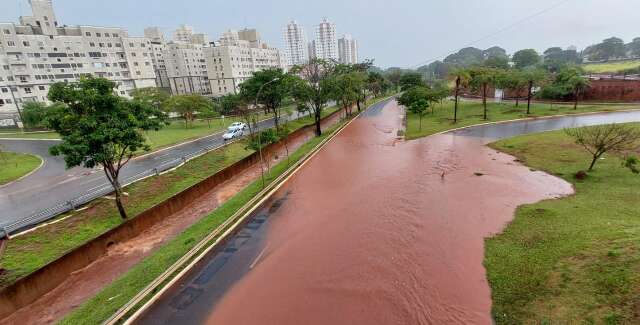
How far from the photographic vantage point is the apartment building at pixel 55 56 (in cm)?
5678

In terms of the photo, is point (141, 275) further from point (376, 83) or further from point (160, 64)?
point (160, 64)

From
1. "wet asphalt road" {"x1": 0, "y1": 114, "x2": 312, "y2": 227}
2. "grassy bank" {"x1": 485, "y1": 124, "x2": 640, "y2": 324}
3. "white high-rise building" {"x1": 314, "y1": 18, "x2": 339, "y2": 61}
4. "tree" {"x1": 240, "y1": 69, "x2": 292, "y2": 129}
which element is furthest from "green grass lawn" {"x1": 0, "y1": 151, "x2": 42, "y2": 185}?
"white high-rise building" {"x1": 314, "y1": 18, "x2": 339, "y2": 61}

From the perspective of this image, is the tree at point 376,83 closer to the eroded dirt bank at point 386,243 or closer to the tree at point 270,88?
the tree at point 270,88

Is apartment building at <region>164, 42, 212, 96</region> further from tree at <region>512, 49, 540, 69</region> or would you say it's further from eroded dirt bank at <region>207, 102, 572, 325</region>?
tree at <region>512, 49, 540, 69</region>

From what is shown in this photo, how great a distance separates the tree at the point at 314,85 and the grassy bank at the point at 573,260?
27.3 m

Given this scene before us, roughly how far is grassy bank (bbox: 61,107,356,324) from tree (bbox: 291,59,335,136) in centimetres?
2249

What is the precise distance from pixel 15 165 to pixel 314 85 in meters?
30.5

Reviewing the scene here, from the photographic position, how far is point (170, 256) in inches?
492

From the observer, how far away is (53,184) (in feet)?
70.9

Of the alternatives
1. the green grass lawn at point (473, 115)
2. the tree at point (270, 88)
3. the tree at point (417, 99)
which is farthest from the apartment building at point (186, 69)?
the green grass lawn at point (473, 115)

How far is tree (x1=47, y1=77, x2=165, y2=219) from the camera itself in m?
13.9

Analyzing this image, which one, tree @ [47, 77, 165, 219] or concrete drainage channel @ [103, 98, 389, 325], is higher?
tree @ [47, 77, 165, 219]

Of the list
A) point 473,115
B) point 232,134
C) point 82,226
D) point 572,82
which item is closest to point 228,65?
point 232,134

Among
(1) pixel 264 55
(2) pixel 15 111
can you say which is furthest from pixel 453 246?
(1) pixel 264 55
